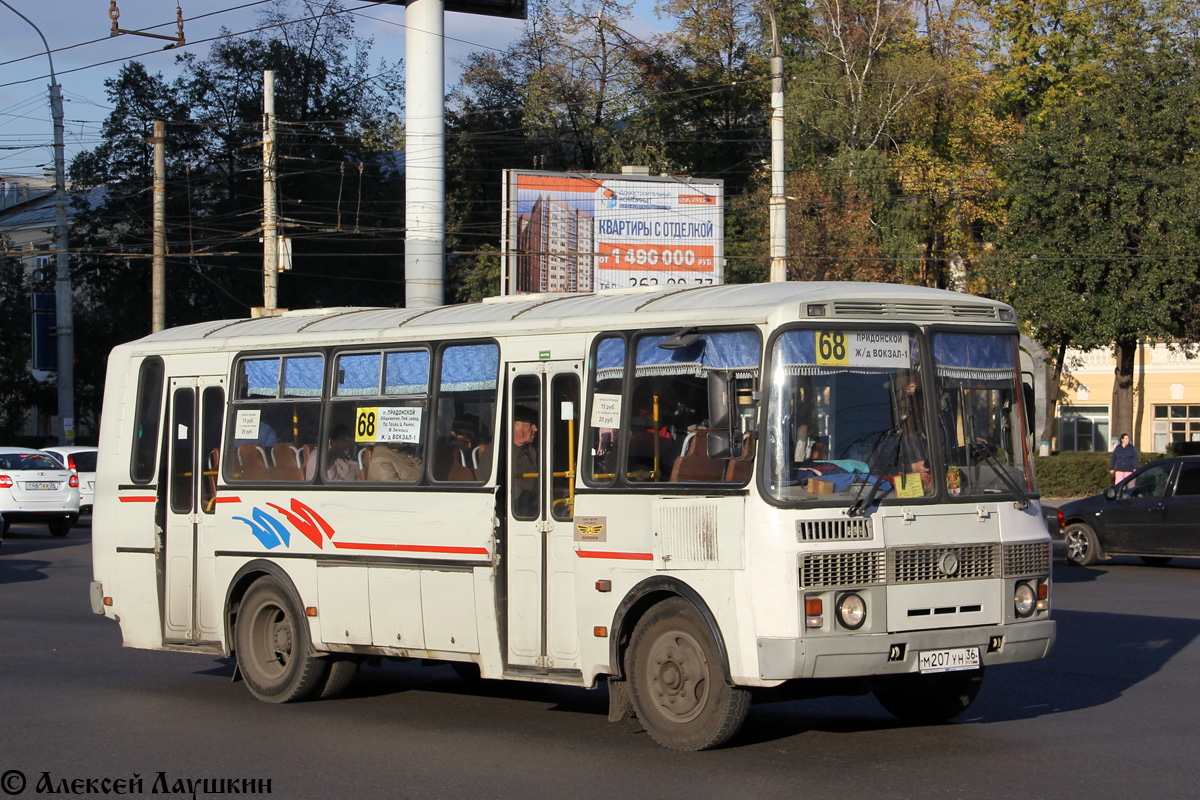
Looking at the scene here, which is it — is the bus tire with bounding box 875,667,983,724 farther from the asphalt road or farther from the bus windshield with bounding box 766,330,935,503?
the bus windshield with bounding box 766,330,935,503

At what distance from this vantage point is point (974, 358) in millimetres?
8773

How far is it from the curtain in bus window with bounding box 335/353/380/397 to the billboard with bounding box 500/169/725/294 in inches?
1014

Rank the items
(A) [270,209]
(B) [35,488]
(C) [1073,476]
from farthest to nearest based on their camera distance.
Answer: (C) [1073,476], (A) [270,209], (B) [35,488]

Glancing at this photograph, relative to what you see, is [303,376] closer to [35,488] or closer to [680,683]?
[680,683]

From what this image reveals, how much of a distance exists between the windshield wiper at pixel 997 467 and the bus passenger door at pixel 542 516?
244cm

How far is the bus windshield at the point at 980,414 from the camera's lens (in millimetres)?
8492

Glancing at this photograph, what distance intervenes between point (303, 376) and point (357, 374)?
0.62 m

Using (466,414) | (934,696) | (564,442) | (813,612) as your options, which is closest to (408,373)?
(466,414)

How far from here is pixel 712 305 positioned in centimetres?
863

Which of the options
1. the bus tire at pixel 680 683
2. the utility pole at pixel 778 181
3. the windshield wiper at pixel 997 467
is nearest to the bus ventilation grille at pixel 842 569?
the bus tire at pixel 680 683

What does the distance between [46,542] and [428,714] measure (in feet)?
67.5

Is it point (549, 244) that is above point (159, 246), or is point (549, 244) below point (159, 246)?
above

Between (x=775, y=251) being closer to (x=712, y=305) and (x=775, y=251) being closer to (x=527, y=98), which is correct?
(x=712, y=305)

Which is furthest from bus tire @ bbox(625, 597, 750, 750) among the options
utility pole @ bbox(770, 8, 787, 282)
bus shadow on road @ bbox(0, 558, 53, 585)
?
utility pole @ bbox(770, 8, 787, 282)
